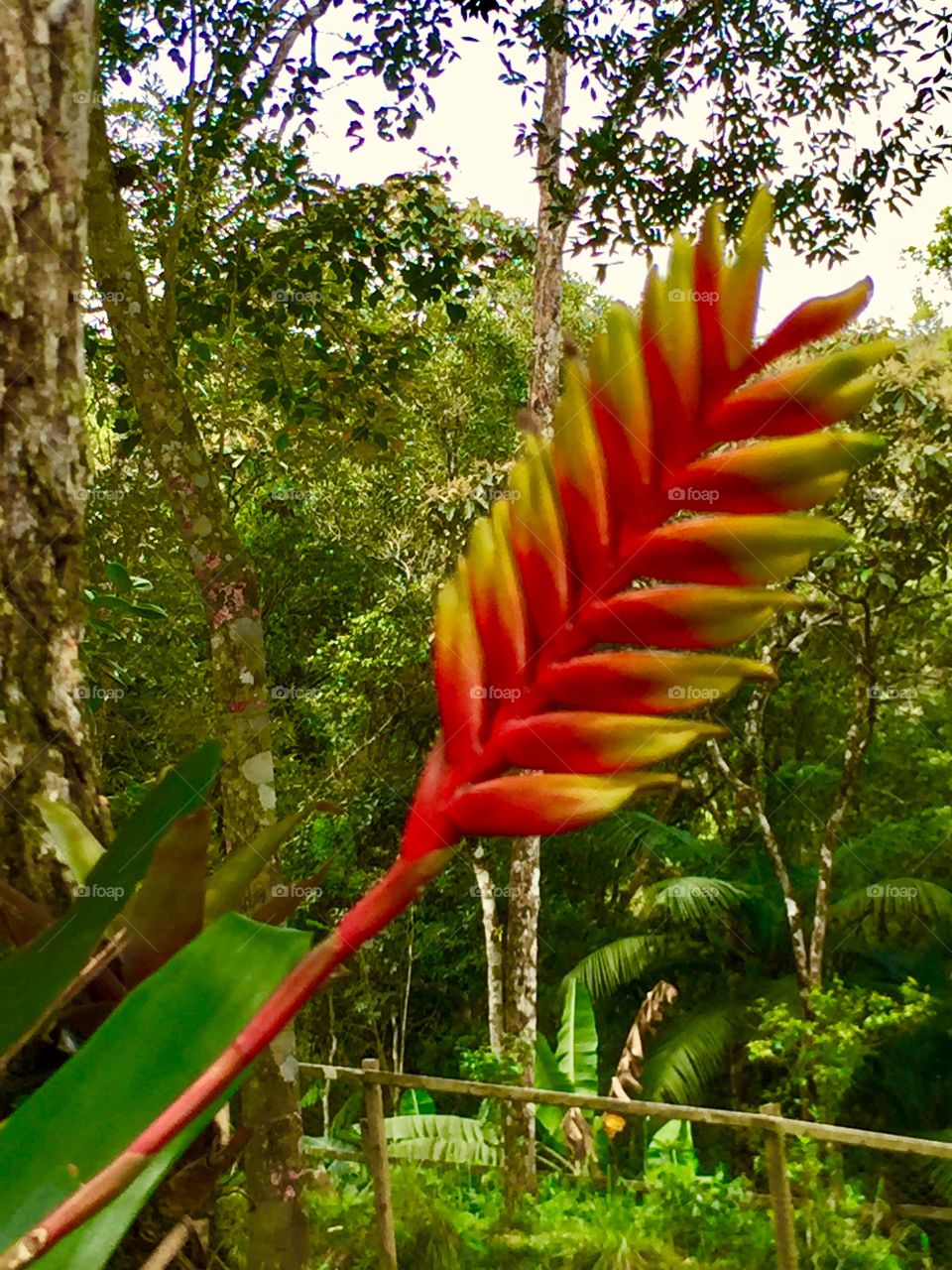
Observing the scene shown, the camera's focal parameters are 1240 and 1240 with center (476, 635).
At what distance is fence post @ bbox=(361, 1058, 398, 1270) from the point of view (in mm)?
3178

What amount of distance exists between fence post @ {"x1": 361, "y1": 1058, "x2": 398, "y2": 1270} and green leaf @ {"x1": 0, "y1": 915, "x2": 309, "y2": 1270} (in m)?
3.15

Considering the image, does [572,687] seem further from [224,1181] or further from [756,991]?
[756,991]

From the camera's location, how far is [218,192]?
3947 mm

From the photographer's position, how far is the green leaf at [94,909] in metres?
0.22

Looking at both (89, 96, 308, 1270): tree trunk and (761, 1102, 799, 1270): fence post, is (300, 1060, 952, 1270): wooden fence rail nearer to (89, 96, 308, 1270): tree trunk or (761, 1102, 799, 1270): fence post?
(761, 1102, 799, 1270): fence post

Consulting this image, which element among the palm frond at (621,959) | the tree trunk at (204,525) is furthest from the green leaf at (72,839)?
the palm frond at (621,959)

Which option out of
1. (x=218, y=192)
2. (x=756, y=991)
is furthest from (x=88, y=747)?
(x=756, y=991)

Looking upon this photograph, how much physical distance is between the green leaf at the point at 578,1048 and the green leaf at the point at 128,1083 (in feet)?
16.2

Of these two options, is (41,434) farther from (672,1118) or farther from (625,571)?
(672,1118)

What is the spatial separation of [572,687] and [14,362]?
11.8 inches

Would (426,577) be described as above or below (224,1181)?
above

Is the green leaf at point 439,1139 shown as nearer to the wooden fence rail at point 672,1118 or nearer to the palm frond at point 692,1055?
the palm frond at point 692,1055

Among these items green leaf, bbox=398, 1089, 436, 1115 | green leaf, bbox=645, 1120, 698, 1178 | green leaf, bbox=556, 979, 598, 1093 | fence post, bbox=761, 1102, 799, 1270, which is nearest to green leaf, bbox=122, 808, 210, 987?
fence post, bbox=761, 1102, 799, 1270

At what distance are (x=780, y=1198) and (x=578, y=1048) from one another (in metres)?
2.37
